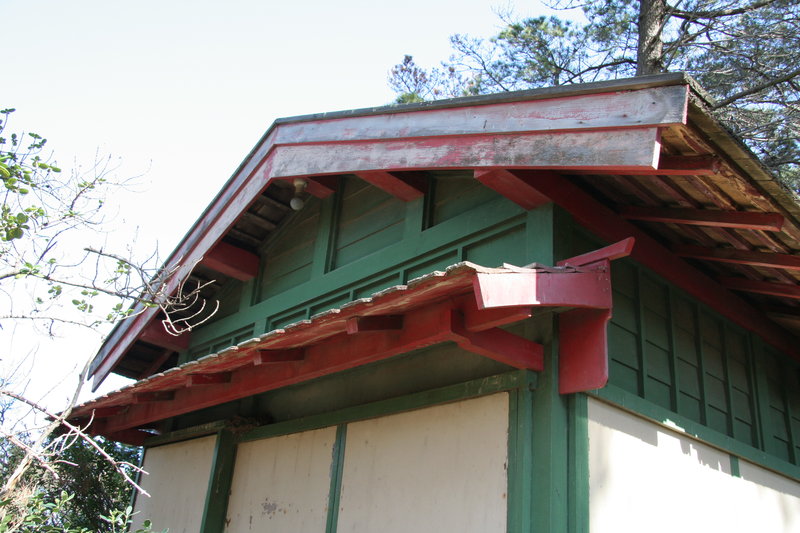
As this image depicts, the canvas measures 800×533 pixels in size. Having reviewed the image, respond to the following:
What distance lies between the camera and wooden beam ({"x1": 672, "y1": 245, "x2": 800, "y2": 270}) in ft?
17.7

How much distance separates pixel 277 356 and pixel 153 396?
85.7 inches

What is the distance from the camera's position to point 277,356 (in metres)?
5.42

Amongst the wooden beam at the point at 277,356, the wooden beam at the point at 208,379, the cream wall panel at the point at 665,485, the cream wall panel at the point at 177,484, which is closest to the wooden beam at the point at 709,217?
the cream wall panel at the point at 665,485

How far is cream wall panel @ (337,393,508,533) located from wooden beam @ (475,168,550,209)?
1312 millimetres

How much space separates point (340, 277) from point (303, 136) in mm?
1304

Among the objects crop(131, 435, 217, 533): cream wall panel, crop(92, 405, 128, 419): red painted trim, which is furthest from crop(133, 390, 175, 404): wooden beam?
crop(92, 405, 128, 419): red painted trim

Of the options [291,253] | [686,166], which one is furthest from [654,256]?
[291,253]

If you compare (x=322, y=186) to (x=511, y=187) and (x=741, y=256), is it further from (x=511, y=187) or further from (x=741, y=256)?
(x=741, y=256)

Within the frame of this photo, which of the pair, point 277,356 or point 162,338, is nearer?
point 277,356

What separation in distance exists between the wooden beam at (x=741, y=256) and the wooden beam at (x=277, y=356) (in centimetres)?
299

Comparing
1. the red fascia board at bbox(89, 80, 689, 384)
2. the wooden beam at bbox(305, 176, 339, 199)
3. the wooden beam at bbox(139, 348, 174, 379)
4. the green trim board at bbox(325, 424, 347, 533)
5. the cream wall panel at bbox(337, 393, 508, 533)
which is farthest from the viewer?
the wooden beam at bbox(139, 348, 174, 379)

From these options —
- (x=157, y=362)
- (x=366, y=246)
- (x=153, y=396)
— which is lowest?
(x=153, y=396)

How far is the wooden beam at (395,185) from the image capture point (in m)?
6.23

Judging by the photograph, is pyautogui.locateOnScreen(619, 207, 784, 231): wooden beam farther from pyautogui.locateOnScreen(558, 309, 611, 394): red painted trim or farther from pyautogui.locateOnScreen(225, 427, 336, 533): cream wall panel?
pyautogui.locateOnScreen(225, 427, 336, 533): cream wall panel
